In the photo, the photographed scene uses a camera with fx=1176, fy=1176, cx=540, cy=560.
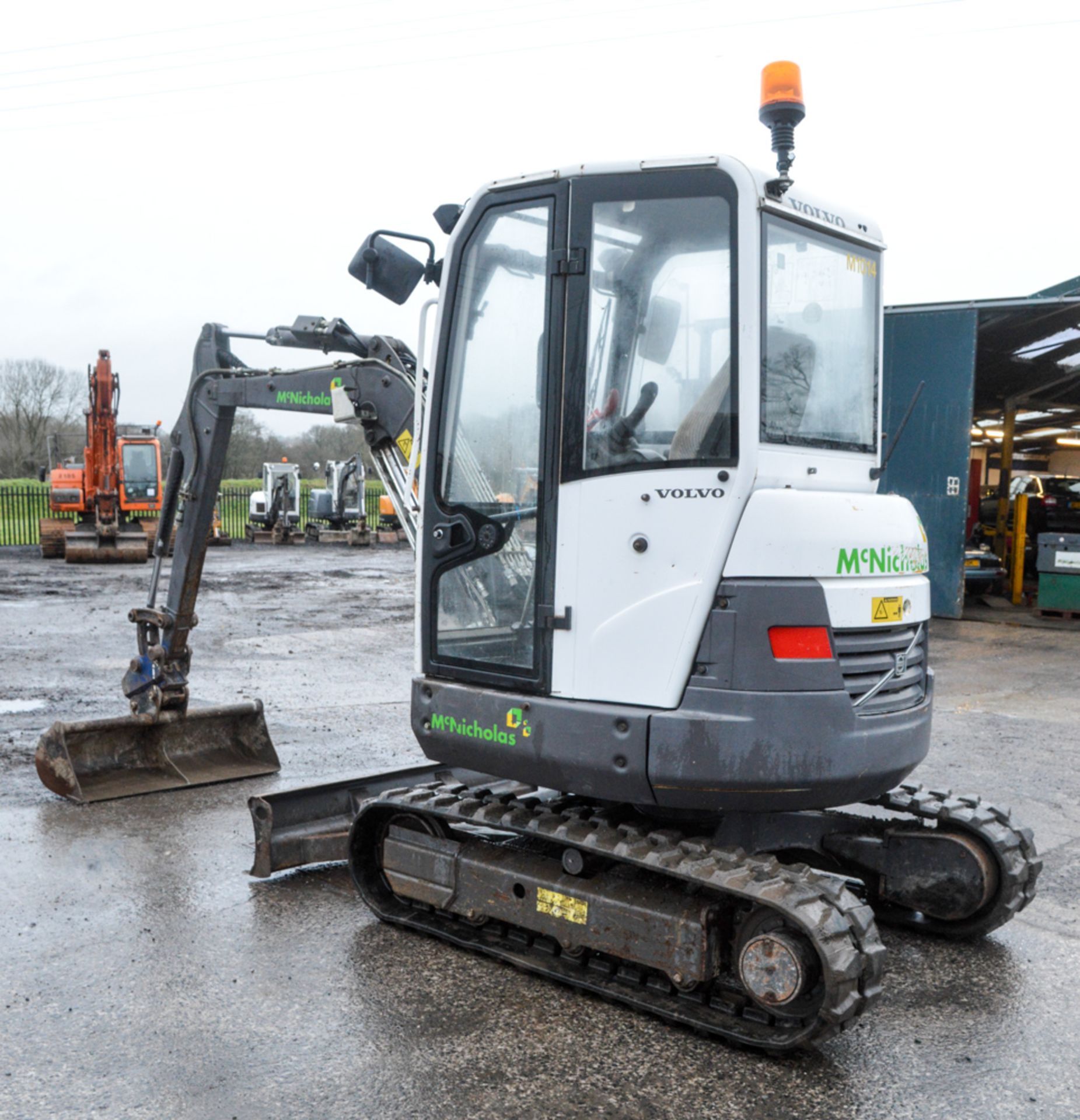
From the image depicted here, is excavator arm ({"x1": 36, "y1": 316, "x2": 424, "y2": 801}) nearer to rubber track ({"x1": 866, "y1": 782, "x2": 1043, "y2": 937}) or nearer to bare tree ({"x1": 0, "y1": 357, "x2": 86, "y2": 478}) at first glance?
rubber track ({"x1": 866, "y1": 782, "x2": 1043, "y2": 937})

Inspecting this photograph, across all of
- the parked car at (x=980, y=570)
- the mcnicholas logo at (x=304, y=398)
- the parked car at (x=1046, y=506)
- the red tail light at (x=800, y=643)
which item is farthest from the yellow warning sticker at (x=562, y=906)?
the parked car at (x=1046, y=506)

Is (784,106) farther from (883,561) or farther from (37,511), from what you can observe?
(37,511)

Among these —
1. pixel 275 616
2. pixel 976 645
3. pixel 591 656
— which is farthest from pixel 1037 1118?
pixel 275 616

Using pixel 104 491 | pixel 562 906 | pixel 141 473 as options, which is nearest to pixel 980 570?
pixel 562 906

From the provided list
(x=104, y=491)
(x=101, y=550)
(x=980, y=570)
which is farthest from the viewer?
(x=104, y=491)

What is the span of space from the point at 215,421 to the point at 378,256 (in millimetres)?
2429

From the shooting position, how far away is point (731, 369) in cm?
399

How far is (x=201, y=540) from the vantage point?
23.1 feet

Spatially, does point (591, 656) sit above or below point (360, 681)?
above

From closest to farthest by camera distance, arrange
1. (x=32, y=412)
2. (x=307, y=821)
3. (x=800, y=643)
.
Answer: (x=800, y=643) < (x=307, y=821) < (x=32, y=412)

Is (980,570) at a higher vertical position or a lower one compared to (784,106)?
lower

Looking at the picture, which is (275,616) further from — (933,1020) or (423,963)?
(933,1020)

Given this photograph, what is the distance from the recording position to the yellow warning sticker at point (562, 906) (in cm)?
431

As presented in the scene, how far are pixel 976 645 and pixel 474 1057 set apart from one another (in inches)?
464
